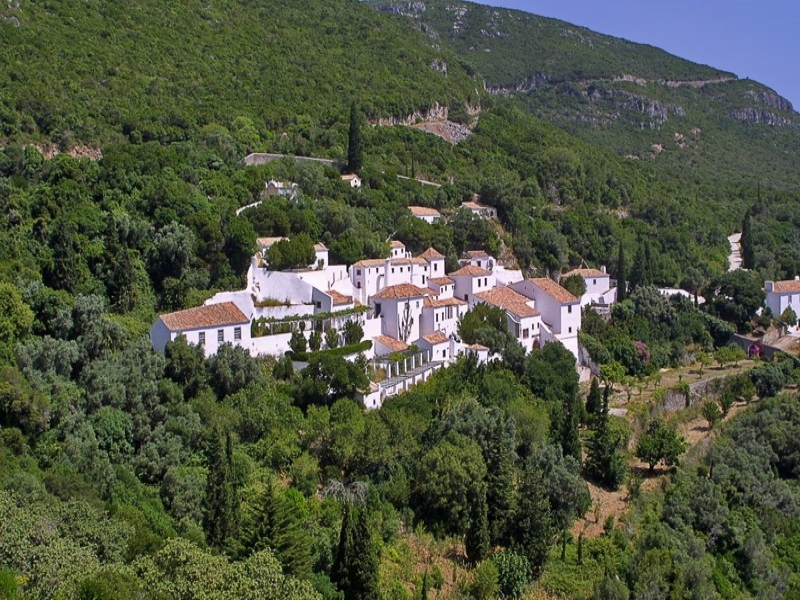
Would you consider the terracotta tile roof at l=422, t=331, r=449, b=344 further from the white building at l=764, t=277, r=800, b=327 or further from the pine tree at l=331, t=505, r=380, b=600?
the white building at l=764, t=277, r=800, b=327

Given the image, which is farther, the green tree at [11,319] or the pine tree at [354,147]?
the pine tree at [354,147]

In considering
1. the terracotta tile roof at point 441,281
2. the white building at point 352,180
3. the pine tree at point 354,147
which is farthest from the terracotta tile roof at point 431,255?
the pine tree at point 354,147

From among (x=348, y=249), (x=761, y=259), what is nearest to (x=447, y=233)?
(x=348, y=249)

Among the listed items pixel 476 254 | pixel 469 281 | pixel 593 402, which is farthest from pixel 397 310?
pixel 476 254

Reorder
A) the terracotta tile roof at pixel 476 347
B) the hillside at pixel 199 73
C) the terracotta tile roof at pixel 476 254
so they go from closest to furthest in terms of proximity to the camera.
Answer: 1. the terracotta tile roof at pixel 476 347
2. the terracotta tile roof at pixel 476 254
3. the hillside at pixel 199 73

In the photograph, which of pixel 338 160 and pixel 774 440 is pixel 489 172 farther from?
pixel 774 440

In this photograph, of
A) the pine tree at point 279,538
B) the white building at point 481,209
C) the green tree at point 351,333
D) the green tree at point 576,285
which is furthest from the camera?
the white building at point 481,209

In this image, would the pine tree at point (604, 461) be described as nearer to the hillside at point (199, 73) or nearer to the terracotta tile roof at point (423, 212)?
the terracotta tile roof at point (423, 212)
